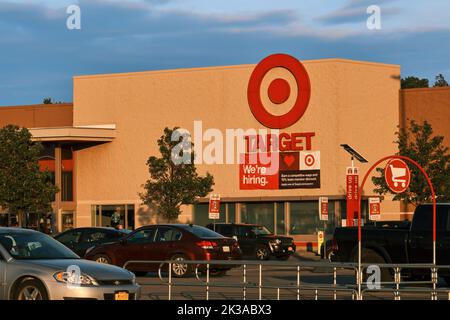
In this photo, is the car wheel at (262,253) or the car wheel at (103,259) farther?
the car wheel at (262,253)

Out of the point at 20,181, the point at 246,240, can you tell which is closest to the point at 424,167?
the point at 246,240

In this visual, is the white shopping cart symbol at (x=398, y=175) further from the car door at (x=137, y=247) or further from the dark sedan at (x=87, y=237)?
the dark sedan at (x=87, y=237)

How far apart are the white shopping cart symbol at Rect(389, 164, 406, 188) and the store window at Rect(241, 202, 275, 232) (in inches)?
1431

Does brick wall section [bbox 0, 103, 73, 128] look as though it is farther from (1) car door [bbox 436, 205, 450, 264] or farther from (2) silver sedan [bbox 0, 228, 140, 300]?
(2) silver sedan [bbox 0, 228, 140, 300]

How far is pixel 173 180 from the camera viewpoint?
185 ft

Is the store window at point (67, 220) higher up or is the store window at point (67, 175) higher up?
the store window at point (67, 175)

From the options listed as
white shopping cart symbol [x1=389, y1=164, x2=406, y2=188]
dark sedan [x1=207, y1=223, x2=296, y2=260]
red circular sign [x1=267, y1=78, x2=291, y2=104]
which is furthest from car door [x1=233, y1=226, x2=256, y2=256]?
white shopping cart symbol [x1=389, y1=164, x2=406, y2=188]

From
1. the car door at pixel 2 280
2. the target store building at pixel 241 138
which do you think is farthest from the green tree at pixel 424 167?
the car door at pixel 2 280

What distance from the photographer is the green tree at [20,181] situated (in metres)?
54.9

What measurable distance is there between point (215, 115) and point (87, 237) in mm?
25105

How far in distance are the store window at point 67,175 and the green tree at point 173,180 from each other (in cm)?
1011

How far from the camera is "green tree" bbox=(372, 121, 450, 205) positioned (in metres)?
51.3

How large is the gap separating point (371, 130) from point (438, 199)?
907 cm

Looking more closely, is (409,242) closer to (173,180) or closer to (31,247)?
(31,247)
